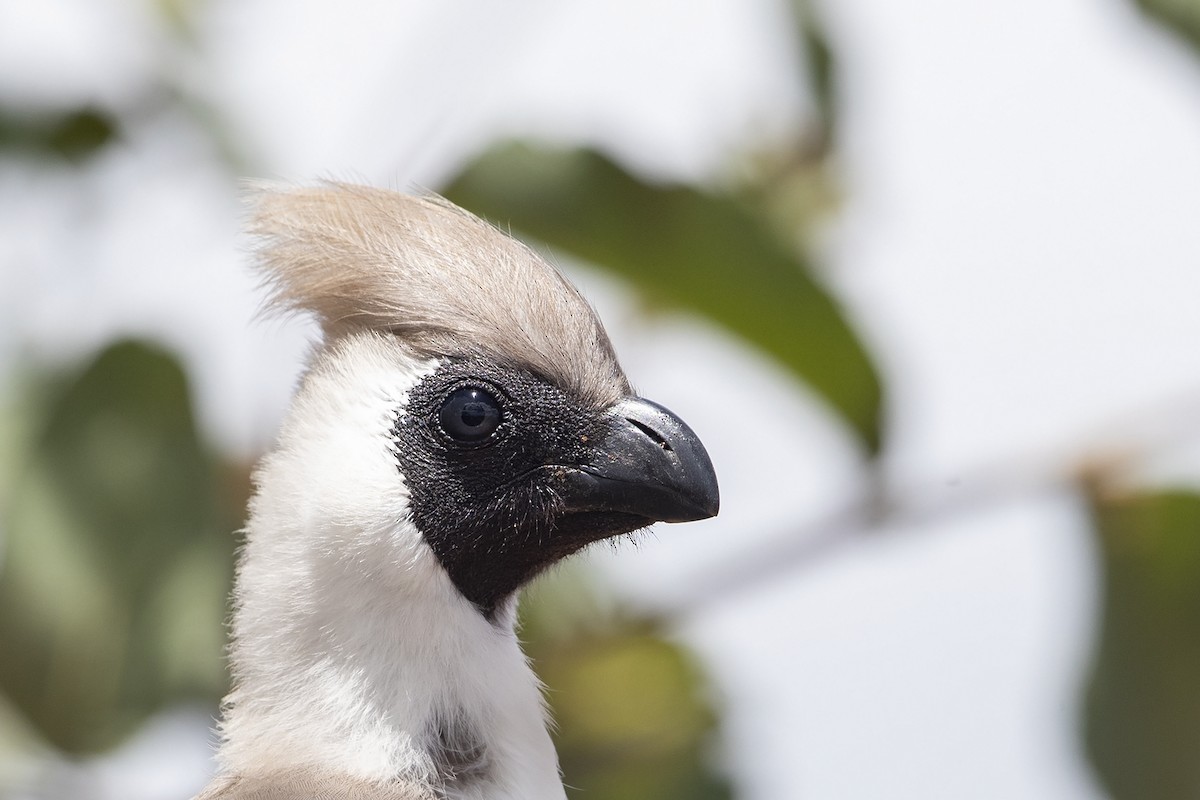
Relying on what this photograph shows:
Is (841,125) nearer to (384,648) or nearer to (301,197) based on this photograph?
(301,197)

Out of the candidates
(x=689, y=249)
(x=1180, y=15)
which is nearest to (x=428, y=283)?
(x=689, y=249)

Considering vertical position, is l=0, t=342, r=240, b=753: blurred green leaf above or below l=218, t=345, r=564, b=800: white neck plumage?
below

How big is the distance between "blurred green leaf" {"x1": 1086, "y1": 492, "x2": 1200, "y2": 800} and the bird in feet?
2.96

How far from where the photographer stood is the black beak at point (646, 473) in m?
2.88

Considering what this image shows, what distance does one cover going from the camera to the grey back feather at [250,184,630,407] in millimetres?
2918

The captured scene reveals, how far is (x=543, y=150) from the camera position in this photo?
3.32 m

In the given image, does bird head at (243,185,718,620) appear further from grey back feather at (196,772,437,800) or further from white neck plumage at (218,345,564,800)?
grey back feather at (196,772,437,800)

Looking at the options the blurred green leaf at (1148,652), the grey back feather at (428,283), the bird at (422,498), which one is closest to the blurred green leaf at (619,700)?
the bird at (422,498)

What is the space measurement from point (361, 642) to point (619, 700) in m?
0.79

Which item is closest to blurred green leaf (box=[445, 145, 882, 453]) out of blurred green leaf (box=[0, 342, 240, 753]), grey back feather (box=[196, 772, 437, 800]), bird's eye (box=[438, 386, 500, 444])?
bird's eye (box=[438, 386, 500, 444])

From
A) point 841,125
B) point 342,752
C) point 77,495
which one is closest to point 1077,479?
point 841,125

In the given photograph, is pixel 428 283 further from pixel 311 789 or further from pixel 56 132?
pixel 56 132

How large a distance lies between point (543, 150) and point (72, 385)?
1.10m

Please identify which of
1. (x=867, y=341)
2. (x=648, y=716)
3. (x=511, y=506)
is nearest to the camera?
(x=511, y=506)
